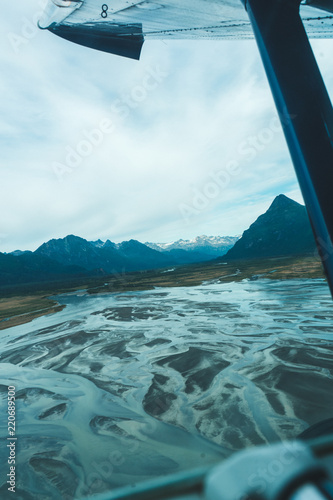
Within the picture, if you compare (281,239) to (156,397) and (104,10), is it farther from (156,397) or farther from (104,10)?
(104,10)

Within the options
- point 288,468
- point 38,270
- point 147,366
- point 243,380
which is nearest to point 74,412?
point 147,366

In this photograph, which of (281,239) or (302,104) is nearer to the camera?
(302,104)

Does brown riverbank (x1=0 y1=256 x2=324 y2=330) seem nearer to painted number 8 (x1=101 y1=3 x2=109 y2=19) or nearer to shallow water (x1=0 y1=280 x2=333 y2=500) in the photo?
shallow water (x1=0 y1=280 x2=333 y2=500)

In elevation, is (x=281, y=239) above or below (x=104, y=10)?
below

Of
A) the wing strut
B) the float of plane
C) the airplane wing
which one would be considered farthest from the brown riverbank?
the wing strut

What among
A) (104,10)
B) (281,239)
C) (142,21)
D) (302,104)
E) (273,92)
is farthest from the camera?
(281,239)

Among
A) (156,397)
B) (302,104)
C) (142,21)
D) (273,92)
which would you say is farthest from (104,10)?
(156,397)
